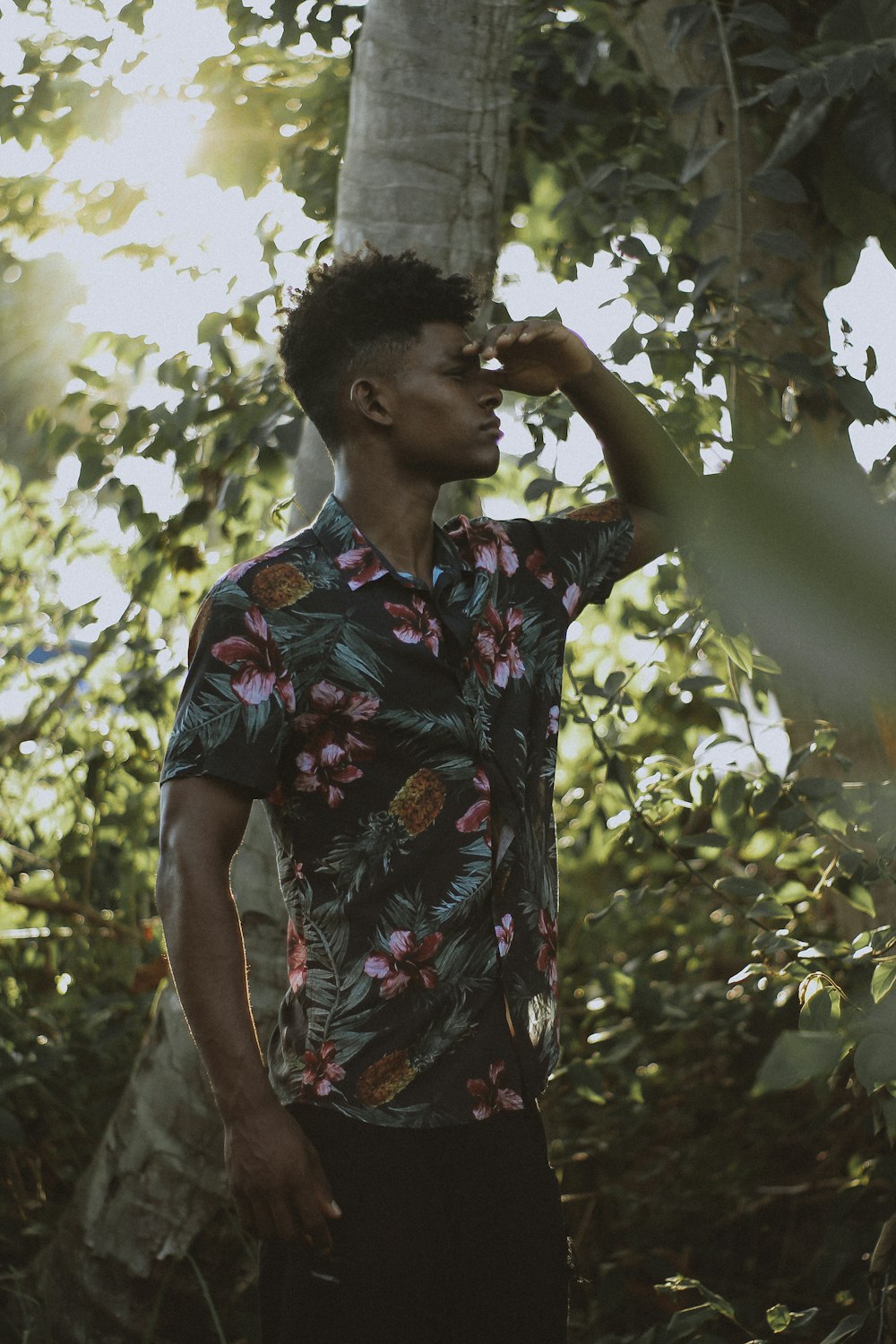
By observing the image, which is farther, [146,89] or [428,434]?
[146,89]

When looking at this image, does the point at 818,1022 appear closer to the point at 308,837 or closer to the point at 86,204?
the point at 308,837

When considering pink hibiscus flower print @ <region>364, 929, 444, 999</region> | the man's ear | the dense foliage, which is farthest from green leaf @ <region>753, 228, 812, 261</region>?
pink hibiscus flower print @ <region>364, 929, 444, 999</region>

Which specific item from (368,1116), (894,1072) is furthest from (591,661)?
(894,1072)

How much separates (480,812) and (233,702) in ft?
1.11

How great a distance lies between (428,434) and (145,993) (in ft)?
5.67

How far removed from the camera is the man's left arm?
1868 millimetres

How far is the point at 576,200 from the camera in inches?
102

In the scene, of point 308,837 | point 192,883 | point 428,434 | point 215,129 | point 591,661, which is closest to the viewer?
point 192,883

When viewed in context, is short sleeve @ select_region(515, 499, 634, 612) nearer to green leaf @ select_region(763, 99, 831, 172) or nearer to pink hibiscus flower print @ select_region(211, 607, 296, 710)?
pink hibiscus flower print @ select_region(211, 607, 296, 710)

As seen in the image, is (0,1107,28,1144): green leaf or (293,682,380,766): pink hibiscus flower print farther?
(0,1107,28,1144): green leaf

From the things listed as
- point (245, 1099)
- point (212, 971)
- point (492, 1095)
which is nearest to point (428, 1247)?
point (492, 1095)

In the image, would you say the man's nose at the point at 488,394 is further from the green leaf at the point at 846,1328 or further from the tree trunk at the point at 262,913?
the green leaf at the point at 846,1328

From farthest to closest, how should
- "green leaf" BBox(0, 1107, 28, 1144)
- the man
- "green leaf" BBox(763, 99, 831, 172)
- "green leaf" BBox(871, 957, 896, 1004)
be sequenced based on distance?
"green leaf" BBox(0, 1107, 28, 1144)
"green leaf" BBox(763, 99, 831, 172)
the man
"green leaf" BBox(871, 957, 896, 1004)

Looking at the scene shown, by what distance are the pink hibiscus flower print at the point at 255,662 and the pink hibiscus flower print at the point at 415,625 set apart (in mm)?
166
